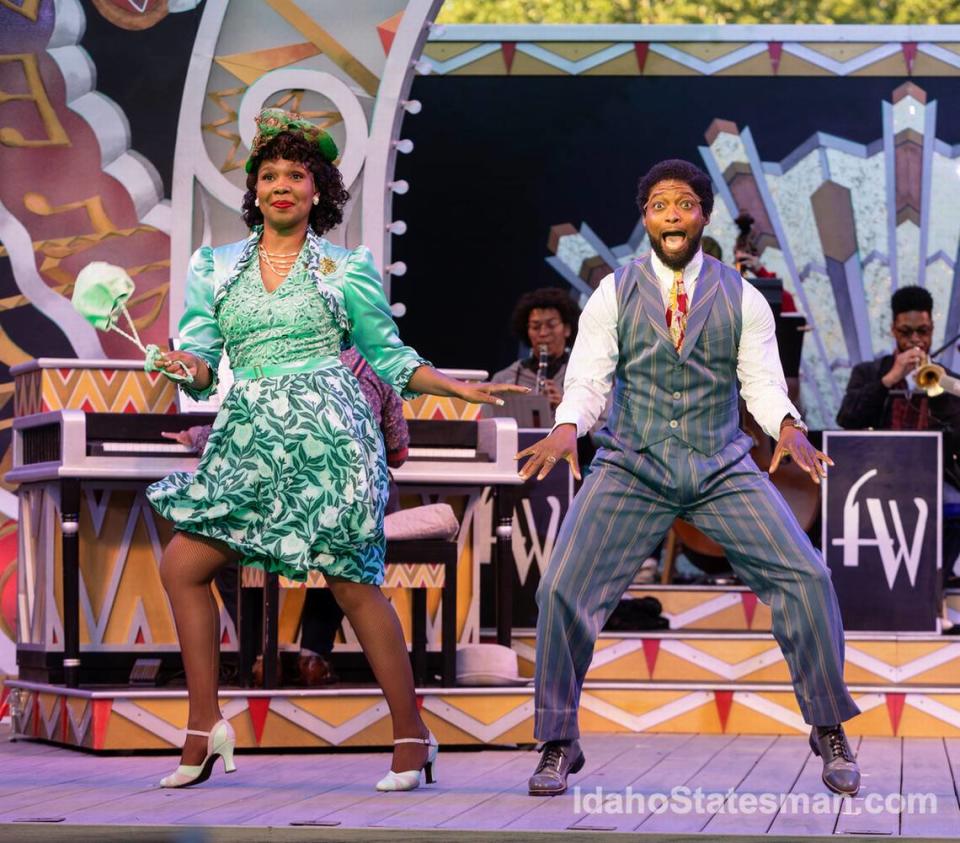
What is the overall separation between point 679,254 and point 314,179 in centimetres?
113

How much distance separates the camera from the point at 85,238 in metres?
7.87

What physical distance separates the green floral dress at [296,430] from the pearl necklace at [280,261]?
0.03 meters

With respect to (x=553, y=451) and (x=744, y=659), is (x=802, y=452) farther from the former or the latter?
(x=744, y=659)

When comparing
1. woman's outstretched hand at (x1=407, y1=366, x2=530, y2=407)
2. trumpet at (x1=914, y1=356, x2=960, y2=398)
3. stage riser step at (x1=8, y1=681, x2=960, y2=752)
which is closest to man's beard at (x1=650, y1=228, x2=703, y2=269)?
woman's outstretched hand at (x1=407, y1=366, x2=530, y2=407)

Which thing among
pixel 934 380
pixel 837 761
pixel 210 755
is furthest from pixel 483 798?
pixel 934 380

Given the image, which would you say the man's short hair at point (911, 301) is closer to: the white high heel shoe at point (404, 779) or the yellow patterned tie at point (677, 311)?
the yellow patterned tie at point (677, 311)

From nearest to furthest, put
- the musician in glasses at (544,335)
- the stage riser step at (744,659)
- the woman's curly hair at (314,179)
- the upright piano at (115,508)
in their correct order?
the woman's curly hair at (314,179) < the upright piano at (115,508) < the stage riser step at (744,659) < the musician in glasses at (544,335)

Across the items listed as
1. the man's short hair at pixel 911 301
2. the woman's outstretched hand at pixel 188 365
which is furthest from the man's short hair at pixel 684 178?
the man's short hair at pixel 911 301

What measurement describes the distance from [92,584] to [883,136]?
6086 millimetres

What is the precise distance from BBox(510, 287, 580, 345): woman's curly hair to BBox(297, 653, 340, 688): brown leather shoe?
3.45m

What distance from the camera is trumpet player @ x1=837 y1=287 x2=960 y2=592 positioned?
8969mm

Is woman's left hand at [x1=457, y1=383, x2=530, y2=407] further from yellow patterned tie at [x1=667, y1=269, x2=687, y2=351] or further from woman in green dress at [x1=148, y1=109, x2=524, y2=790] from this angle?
yellow patterned tie at [x1=667, y1=269, x2=687, y2=351]

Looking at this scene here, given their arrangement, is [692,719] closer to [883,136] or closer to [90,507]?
[90,507]

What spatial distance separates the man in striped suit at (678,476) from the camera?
524 cm
